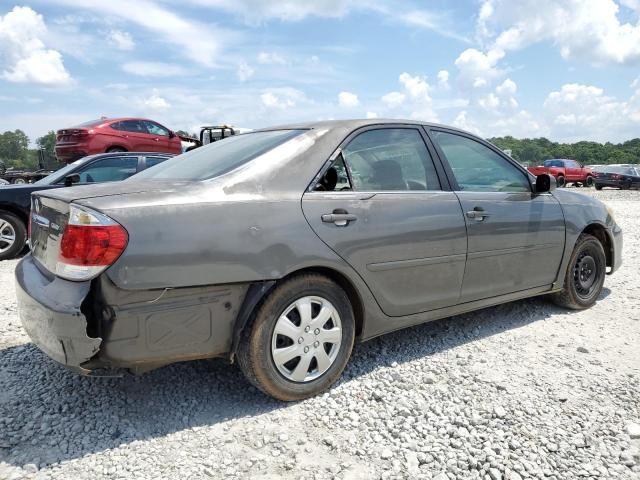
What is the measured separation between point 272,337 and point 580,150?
88.9 meters

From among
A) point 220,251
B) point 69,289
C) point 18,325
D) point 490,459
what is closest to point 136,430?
point 69,289

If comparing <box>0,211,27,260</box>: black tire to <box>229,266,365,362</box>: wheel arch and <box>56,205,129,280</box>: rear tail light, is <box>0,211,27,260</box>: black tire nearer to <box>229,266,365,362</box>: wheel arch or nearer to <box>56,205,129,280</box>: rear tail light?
<box>56,205,129,280</box>: rear tail light

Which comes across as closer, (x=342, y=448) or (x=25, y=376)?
(x=342, y=448)

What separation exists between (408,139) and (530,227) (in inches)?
46.9

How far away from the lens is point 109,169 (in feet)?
23.0

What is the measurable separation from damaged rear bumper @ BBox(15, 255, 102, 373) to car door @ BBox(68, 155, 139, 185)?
486cm

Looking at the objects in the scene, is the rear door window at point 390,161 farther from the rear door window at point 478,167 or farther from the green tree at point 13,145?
the green tree at point 13,145

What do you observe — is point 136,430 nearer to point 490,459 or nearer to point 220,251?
point 220,251

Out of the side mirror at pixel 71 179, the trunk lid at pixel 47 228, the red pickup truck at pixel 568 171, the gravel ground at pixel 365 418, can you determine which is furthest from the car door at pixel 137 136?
the red pickup truck at pixel 568 171

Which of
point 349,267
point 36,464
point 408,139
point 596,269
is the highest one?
point 408,139

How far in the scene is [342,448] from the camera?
227 cm

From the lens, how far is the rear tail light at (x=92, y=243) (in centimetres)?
212

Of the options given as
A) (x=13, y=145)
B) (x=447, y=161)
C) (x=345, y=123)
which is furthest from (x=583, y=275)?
(x=13, y=145)

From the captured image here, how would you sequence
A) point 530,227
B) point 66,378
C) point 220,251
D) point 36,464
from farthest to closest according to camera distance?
point 530,227 < point 66,378 < point 220,251 < point 36,464
